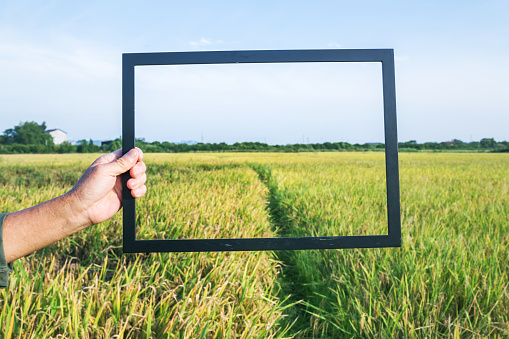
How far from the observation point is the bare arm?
100 centimetres

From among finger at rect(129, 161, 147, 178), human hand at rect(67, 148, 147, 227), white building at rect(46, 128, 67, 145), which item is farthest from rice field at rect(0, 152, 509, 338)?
white building at rect(46, 128, 67, 145)

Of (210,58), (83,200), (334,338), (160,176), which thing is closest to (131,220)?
(83,200)

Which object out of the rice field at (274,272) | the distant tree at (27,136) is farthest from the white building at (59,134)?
A: the rice field at (274,272)

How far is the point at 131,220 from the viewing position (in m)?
1.14

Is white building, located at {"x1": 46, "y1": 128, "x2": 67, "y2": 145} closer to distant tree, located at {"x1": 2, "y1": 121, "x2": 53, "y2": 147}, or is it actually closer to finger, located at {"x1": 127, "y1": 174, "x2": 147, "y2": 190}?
distant tree, located at {"x1": 2, "y1": 121, "x2": 53, "y2": 147}

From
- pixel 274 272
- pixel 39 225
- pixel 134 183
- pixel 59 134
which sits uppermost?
pixel 59 134

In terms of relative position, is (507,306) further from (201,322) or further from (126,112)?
(126,112)

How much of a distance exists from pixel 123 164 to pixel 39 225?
1.03ft

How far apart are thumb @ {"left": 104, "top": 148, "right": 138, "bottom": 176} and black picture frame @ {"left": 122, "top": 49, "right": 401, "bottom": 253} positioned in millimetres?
39

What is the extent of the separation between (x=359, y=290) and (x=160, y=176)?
103 inches

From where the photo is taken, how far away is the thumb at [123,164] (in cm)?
109

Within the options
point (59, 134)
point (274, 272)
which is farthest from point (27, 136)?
point (274, 272)

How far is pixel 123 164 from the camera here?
43.3 inches

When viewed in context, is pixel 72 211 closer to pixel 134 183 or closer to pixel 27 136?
pixel 134 183
